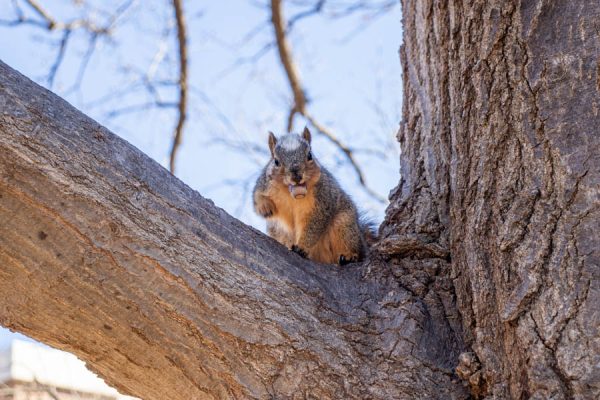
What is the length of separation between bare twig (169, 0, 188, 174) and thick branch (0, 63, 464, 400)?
381cm

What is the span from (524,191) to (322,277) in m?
0.80

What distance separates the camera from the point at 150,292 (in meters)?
2.18

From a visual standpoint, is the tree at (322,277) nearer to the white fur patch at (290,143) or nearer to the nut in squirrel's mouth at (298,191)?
the nut in squirrel's mouth at (298,191)

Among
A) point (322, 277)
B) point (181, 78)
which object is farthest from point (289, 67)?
point (322, 277)

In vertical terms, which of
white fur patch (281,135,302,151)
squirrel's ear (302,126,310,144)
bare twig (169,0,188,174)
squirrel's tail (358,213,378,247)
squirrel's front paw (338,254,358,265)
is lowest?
squirrel's front paw (338,254,358,265)

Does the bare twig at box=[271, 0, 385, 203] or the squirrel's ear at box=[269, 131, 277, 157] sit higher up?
the bare twig at box=[271, 0, 385, 203]

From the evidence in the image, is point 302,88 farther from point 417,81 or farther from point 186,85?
point 417,81

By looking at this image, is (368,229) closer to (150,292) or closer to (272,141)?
(272,141)

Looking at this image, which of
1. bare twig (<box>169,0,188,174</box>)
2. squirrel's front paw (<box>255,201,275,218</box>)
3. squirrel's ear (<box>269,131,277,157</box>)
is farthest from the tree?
bare twig (<box>169,0,188,174</box>)

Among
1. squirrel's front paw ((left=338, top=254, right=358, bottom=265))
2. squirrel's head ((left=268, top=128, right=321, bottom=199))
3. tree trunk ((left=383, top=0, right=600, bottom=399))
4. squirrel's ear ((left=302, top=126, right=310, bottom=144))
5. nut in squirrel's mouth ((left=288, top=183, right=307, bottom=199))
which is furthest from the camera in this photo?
squirrel's ear ((left=302, top=126, right=310, bottom=144))

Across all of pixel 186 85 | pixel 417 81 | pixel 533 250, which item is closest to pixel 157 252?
pixel 533 250

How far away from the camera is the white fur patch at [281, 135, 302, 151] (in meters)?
4.11

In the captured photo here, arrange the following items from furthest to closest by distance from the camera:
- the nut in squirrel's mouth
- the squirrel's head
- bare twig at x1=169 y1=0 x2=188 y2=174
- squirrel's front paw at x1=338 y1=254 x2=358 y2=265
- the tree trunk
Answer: bare twig at x1=169 y1=0 x2=188 y2=174 < the squirrel's head < the nut in squirrel's mouth < squirrel's front paw at x1=338 y1=254 x2=358 y2=265 < the tree trunk

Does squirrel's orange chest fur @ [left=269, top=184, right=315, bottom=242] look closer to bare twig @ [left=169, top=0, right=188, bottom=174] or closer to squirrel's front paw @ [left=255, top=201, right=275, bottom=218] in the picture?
squirrel's front paw @ [left=255, top=201, right=275, bottom=218]
